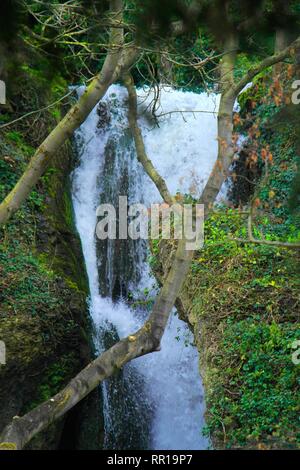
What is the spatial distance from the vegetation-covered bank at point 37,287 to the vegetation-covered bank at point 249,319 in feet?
5.27

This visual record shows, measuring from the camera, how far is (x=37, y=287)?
9773 mm

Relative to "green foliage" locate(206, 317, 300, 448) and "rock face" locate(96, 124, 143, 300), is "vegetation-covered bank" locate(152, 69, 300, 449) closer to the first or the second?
"green foliage" locate(206, 317, 300, 448)

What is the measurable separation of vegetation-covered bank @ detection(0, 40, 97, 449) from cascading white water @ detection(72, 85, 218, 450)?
0.67 meters

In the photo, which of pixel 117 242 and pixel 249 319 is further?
pixel 117 242

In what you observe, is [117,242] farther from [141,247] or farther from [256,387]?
[256,387]

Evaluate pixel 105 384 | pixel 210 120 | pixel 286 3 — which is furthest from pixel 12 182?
pixel 286 3

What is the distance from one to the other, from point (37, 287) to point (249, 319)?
3.22 meters

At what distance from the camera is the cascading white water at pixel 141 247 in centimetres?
1081

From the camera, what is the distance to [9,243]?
1016 cm

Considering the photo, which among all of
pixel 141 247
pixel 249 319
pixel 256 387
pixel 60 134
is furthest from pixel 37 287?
pixel 256 387

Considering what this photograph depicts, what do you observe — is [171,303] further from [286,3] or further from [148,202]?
[148,202]

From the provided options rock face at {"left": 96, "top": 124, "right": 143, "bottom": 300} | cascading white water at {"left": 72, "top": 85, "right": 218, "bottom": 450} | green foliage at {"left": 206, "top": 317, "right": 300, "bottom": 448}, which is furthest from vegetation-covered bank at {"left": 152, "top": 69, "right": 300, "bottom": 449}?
rock face at {"left": 96, "top": 124, "right": 143, "bottom": 300}

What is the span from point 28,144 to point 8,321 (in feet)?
13.6

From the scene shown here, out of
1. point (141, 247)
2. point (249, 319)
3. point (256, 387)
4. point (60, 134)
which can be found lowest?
point (256, 387)
